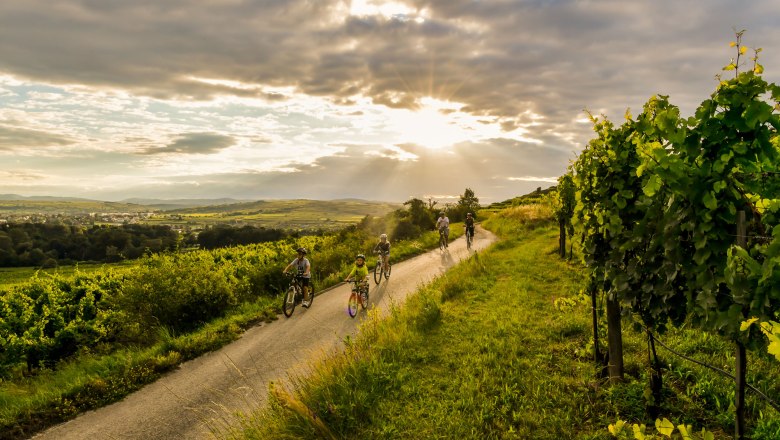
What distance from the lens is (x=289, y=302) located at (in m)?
13.6

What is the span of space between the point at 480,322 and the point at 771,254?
8108mm

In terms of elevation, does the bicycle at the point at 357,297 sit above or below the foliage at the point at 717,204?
below

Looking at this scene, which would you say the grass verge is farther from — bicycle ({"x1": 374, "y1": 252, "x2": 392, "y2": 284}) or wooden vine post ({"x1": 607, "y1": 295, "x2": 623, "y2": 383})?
wooden vine post ({"x1": 607, "y1": 295, "x2": 623, "y2": 383})

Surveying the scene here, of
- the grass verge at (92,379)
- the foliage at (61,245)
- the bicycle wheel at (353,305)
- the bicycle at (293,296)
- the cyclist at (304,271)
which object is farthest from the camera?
the foliage at (61,245)

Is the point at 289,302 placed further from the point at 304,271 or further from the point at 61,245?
the point at 61,245

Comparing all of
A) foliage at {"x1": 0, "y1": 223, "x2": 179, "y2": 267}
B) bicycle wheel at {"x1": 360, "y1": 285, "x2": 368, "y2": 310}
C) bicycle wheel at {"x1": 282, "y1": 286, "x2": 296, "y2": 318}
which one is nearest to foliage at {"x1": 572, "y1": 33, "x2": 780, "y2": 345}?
bicycle wheel at {"x1": 360, "y1": 285, "x2": 368, "y2": 310}

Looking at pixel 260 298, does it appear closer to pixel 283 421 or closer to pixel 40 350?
pixel 40 350

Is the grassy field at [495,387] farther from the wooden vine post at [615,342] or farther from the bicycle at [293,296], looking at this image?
the bicycle at [293,296]

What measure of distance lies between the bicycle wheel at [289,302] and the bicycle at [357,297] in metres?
1.99

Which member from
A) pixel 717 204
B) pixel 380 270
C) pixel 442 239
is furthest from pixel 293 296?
pixel 442 239

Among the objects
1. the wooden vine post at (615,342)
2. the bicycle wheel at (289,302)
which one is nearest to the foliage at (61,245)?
the bicycle wheel at (289,302)

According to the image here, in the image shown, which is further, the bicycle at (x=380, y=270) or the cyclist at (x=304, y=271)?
the bicycle at (x=380, y=270)

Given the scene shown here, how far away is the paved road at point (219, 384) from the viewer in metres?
7.25

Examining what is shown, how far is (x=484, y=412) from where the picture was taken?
579 centimetres
